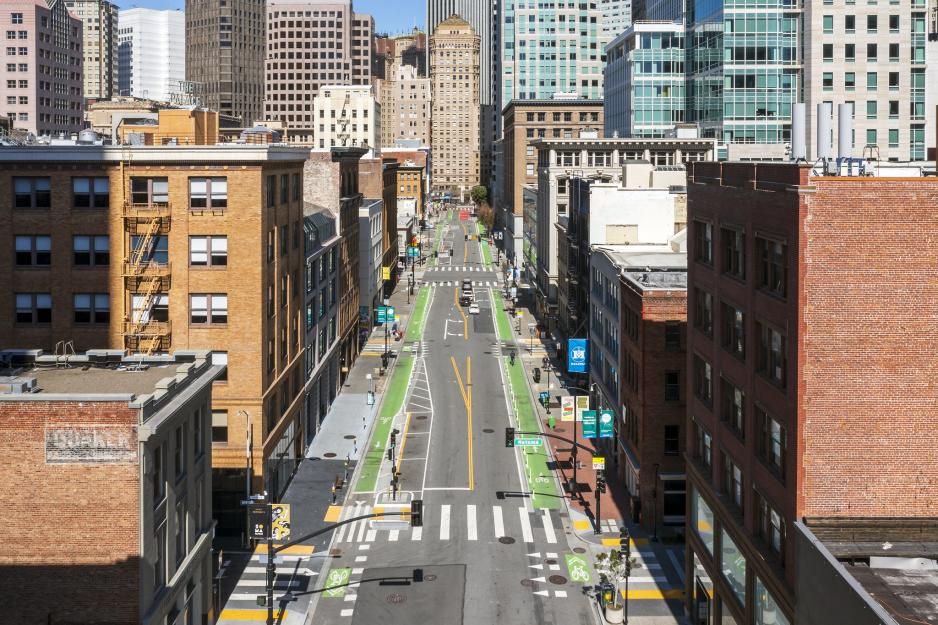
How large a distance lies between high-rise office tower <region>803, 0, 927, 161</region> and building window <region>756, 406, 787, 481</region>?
86.7 meters

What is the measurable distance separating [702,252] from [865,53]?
84.1 m

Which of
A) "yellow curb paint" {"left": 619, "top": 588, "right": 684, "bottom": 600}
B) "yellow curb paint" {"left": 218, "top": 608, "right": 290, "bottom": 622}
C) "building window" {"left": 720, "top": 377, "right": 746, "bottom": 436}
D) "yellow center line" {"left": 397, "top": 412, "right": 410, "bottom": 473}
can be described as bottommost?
"yellow curb paint" {"left": 218, "top": 608, "right": 290, "bottom": 622}

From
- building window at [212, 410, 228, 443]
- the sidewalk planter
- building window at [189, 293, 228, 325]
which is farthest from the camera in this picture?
building window at [212, 410, 228, 443]

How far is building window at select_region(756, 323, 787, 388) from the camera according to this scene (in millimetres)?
35062

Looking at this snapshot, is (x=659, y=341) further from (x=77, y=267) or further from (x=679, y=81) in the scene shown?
(x=679, y=81)

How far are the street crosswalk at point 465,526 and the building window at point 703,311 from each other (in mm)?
17416

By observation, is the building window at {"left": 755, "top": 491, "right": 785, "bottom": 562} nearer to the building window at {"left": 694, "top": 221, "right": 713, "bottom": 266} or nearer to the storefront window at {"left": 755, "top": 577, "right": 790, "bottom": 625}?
the storefront window at {"left": 755, "top": 577, "right": 790, "bottom": 625}

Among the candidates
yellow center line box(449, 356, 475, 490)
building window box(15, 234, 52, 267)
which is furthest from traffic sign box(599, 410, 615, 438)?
building window box(15, 234, 52, 267)

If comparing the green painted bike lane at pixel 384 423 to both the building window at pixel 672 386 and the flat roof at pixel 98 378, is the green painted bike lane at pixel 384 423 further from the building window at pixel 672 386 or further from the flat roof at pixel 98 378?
the flat roof at pixel 98 378

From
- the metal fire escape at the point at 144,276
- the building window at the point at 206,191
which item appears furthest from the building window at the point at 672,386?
the metal fire escape at the point at 144,276

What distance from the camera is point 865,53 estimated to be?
11738 centimetres

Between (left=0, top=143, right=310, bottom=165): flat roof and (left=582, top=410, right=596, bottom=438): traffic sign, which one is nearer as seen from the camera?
(left=0, top=143, right=310, bottom=165): flat roof

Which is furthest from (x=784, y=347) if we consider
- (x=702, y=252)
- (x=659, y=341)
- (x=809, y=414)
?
(x=659, y=341)

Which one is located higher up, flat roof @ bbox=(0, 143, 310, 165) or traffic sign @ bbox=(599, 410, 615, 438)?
flat roof @ bbox=(0, 143, 310, 165)
